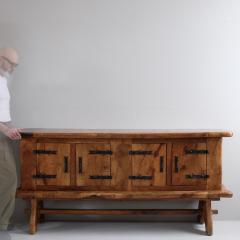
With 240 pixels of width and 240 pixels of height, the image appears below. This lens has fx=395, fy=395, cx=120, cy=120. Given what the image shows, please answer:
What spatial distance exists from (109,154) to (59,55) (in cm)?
108

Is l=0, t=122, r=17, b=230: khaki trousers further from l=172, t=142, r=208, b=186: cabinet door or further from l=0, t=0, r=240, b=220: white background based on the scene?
l=172, t=142, r=208, b=186: cabinet door

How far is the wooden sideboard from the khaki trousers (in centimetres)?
12

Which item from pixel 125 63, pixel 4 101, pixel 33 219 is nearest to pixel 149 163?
pixel 125 63

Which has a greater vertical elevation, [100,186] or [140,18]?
[140,18]

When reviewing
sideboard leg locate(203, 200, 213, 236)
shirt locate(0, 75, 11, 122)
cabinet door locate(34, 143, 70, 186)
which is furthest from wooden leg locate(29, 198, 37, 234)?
sideboard leg locate(203, 200, 213, 236)

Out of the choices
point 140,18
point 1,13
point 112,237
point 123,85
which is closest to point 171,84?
point 123,85

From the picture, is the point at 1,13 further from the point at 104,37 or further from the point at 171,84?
the point at 171,84

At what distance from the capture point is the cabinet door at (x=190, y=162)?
10.8 ft

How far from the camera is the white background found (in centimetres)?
367

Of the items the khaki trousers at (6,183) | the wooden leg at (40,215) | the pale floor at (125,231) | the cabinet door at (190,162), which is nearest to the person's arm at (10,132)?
the khaki trousers at (6,183)

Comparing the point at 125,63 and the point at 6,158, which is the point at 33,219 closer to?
the point at 6,158

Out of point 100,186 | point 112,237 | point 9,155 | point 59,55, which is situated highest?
point 59,55

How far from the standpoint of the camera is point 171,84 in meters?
3.71

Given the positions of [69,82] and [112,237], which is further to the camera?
[69,82]
